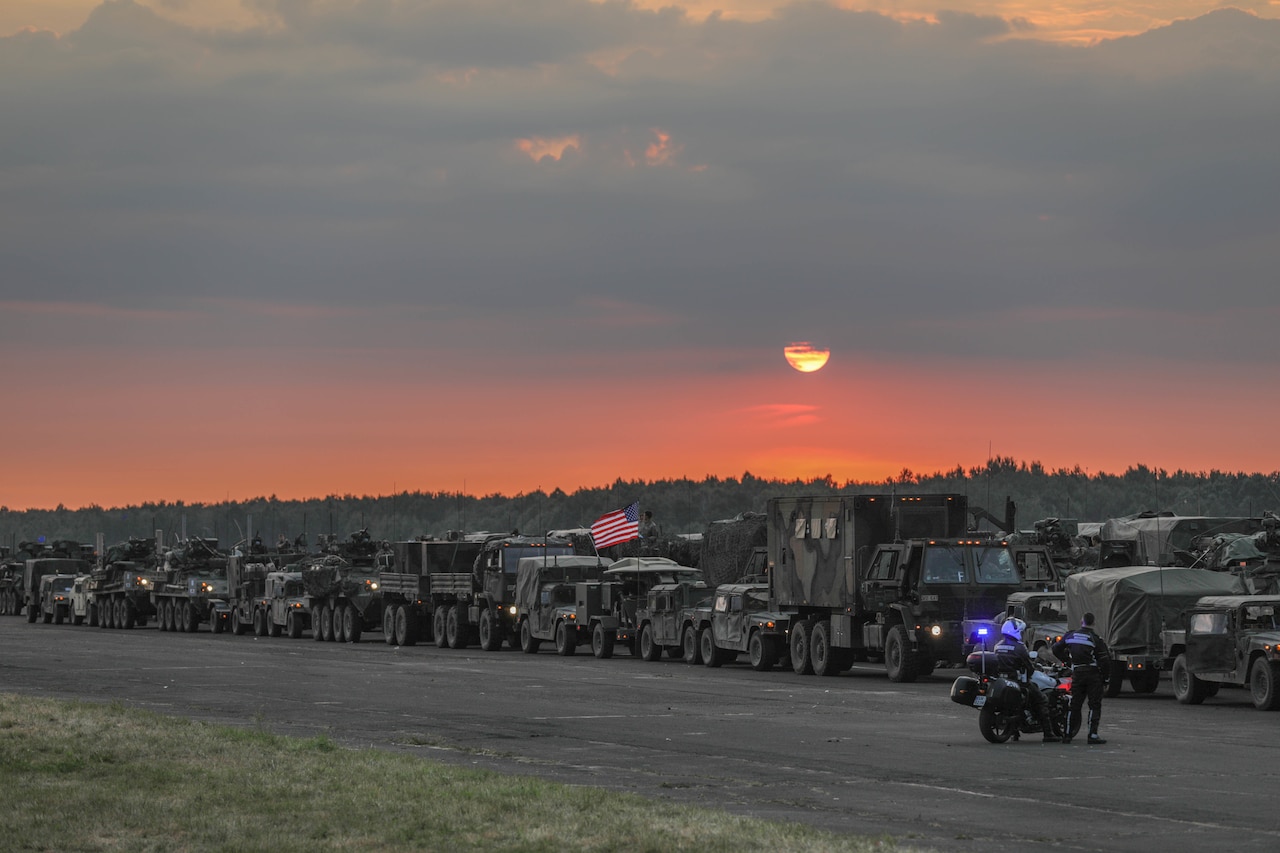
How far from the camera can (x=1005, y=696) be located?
21.3 metres

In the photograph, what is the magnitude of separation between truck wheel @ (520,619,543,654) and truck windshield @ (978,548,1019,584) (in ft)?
49.8

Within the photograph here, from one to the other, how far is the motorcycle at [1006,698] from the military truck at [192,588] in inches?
1766

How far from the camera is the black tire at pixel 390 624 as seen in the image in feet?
173

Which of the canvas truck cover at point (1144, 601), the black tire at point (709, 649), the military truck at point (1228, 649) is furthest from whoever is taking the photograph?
the black tire at point (709, 649)

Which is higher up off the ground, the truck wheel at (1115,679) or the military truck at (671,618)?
the military truck at (671,618)

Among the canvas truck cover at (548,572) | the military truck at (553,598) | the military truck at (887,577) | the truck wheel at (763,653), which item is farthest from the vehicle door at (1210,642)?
the canvas truck cover at (548,572)

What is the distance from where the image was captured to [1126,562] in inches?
1677

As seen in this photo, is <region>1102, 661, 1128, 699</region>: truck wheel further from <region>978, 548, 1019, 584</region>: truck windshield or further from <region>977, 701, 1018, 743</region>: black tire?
<region>977, 701, 1018, 743</region>: black tire

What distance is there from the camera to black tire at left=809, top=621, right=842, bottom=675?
35.4 meters

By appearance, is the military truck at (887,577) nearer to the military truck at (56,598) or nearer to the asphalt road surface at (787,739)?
the asphalt road surface at (787,739)

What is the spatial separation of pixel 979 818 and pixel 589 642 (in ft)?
105

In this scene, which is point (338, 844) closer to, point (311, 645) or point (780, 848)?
point (780, 848)

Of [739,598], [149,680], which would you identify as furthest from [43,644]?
[739,598]

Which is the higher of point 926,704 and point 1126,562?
point 1126,562
